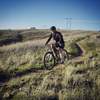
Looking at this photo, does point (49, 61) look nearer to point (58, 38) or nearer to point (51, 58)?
point (51, 58)

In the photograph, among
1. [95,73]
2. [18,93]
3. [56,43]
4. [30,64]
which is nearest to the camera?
[18,93]

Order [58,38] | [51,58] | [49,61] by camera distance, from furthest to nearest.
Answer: [51,58] → [49,61] → [58,38]

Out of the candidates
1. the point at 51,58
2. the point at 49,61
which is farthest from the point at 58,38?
the point at 49,61

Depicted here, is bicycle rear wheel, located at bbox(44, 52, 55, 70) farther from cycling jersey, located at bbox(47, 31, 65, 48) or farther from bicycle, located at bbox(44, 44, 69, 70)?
cycling jersey, located at bbox(47, 31, 65, 48)

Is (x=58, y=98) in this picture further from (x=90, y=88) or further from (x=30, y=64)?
(x=30, y=64)

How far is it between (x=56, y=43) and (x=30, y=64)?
2656 millimetres

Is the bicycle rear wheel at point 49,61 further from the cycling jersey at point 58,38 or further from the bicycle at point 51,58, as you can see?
the cycling jersey at point 58,38

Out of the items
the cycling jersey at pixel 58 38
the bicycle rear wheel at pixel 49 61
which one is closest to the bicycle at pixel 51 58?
the bicycle rear wheel at pixel 49 61

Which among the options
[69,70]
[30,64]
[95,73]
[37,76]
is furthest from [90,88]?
[30,64]

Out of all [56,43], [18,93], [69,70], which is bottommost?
[18,93]

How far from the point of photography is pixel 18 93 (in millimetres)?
8578

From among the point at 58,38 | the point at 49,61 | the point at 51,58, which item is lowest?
the point at 49,61

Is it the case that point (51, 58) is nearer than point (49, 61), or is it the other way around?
point (49, 61)

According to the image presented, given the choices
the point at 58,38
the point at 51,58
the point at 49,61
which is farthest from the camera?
the point at 51,58
